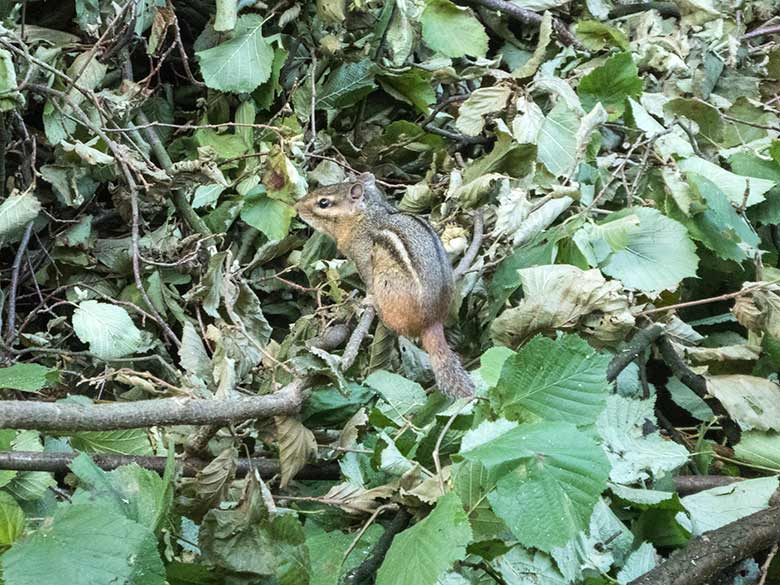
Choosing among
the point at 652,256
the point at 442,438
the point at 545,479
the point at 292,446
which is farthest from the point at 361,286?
the point at 545,479

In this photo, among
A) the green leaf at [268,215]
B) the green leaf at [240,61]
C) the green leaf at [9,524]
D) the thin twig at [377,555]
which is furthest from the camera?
the green leaf at [240,61]

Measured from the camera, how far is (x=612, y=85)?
280 centimetres

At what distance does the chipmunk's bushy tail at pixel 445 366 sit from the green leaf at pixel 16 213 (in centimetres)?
108

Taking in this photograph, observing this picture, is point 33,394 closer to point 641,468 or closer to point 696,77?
point 641,468

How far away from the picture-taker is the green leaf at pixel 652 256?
7.45 feet

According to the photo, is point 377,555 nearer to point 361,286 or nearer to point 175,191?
point 361,286

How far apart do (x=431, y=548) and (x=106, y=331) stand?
1375mm

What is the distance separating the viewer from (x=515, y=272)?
90.2 inches

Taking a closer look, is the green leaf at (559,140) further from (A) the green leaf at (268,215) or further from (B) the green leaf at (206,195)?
(B) the green leaf at (206,195)

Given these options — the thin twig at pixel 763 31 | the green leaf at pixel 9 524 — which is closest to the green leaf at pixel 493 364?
the green leaf at pixel 9 524

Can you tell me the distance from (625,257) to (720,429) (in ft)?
1.61

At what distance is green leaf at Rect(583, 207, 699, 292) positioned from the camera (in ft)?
7.45

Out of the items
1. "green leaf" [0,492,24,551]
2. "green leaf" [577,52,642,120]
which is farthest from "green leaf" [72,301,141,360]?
"green leaf" [577,52,642,120]

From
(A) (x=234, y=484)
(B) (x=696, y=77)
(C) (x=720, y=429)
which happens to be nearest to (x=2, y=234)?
(A) (x=234, y=484)
